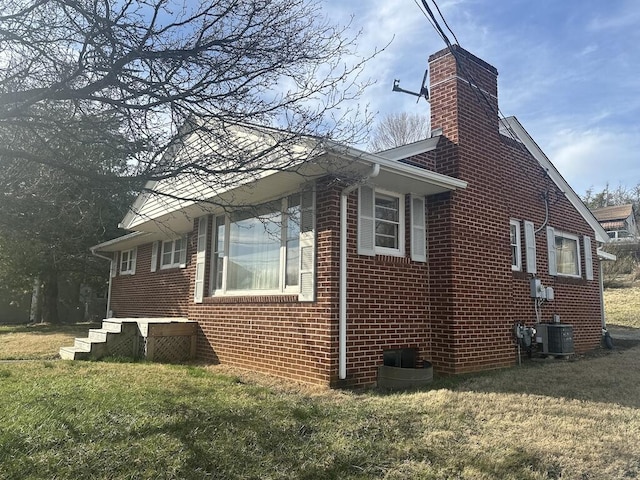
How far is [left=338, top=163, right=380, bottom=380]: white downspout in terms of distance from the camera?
6.46m

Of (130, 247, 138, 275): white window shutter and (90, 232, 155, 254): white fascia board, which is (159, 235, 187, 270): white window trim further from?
(130, 247, 138, 275): white window shutter

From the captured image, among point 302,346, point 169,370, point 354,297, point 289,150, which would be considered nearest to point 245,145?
point 289,150

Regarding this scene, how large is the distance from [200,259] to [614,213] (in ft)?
122

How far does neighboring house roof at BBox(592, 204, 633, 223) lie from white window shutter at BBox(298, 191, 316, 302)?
1354 inches

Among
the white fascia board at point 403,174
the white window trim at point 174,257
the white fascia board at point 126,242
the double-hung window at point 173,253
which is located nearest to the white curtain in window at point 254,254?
the white fascia board at point 403,174

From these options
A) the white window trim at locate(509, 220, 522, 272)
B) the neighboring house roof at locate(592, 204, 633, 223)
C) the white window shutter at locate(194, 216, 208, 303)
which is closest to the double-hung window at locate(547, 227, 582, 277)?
the white window trim at locate(509, 220, 522, 272)

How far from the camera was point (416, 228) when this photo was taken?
7.80 metres

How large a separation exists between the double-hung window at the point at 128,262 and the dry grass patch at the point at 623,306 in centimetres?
1650

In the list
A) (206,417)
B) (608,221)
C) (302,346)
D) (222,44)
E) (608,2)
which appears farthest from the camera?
(608,221)

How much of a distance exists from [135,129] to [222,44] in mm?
1265

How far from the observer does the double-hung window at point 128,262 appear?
1554cm

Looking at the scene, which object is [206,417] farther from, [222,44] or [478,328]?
[478,328]

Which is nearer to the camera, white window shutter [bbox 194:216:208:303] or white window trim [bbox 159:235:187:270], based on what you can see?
white window shutter [bbox 194:216:208:303]

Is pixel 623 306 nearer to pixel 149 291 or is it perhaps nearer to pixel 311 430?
pixel 149 291
